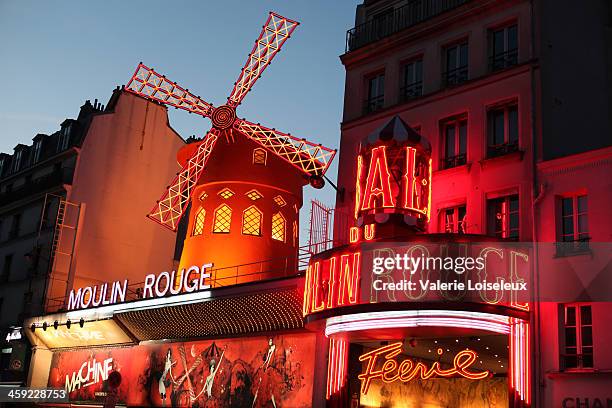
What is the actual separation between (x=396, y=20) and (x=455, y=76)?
2054 millimetres

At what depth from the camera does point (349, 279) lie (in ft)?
37.7

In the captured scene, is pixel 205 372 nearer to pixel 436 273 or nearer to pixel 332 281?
pixel 332 281

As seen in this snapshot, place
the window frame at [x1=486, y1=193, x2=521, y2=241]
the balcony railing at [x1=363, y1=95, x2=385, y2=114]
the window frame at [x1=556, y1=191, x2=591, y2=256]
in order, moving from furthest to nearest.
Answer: the balcony railing at [x1=363, y1=95, x2=385, y2=114]
the window frame at [x1=486, y1=193, x2=521, y2=241]
the window frame at [x1=556, y1=191, x2=591, y2=256]

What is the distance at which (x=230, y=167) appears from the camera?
18906 millimetres

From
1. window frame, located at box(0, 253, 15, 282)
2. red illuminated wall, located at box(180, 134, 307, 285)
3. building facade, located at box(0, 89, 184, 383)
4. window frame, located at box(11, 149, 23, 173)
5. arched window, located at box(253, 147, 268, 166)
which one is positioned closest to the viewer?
red illuminated wall, located at box(180, 134, 307, 285)

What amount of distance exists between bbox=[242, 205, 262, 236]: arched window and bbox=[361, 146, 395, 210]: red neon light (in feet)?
22.1

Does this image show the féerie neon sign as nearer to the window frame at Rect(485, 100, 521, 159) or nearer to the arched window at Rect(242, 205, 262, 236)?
the window frame at Rect(485, 100, 521, 159)

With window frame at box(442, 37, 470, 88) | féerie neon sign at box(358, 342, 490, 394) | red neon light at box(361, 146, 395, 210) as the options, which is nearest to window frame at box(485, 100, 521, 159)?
window frame at box(442, 37, 470, 88)

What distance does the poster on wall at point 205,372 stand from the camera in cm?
1394

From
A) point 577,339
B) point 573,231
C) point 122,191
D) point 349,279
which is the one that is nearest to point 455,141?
point 573,231

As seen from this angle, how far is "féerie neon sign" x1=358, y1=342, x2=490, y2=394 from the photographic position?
11.3 metres

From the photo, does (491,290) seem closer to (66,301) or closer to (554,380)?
(554,380)

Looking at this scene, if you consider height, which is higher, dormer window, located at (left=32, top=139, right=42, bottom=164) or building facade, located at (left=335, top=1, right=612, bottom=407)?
dormer window, located at (left=32, top=139, right=42, bottom=164)

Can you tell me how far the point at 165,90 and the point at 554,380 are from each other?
12.5m
